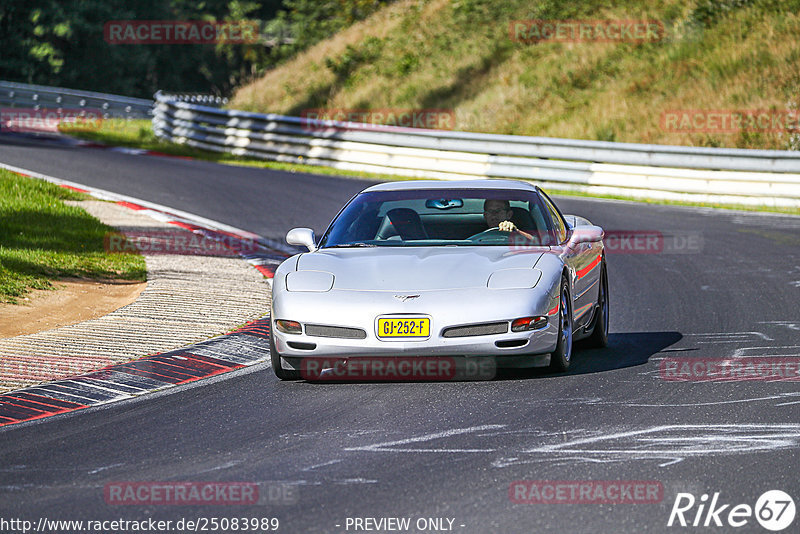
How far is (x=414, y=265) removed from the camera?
337 inches

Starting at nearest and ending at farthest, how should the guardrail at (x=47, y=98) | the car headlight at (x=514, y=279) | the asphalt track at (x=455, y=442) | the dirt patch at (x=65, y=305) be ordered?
the asphalt track at (x=455, y=442) < the car headlight at (x=514, y=279) < the dirt patch at (x=65, y=305) < the guardrail at (x=47, y=98)

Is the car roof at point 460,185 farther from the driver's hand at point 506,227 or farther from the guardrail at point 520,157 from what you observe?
the guardrail at point 520,157

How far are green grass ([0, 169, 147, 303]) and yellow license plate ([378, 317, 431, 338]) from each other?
4770 millimetres

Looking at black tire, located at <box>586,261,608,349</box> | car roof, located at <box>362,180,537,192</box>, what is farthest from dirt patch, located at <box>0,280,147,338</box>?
black tire, located at <box>586,261,608,349</box>

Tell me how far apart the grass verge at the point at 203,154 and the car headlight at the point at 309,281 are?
551 inches

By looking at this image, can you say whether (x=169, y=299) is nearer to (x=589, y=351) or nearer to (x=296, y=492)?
(x=589, y=351)

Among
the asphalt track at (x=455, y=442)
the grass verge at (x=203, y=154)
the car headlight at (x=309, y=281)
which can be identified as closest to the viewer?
the asphalt track at (x=455, y=442)

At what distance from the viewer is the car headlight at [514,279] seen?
8289 mm

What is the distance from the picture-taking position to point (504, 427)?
6.96m

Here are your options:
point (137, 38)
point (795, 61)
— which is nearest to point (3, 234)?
point (795, 61)

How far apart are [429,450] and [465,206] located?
4371 mm

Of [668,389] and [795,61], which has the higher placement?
[795,61]

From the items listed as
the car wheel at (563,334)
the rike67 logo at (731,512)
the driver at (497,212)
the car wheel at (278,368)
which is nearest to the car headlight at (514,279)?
the car wheel at (563,334)

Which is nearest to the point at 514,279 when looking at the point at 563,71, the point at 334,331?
the point at 334,331
